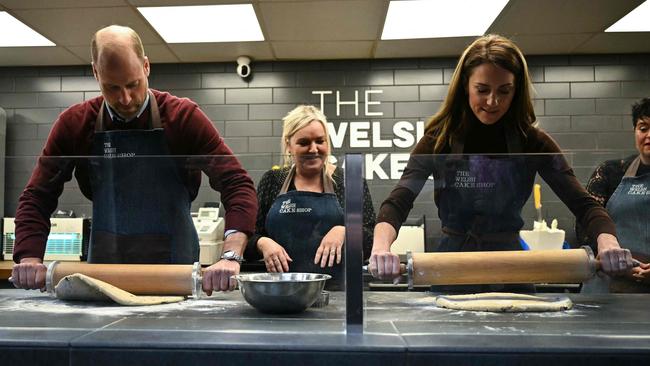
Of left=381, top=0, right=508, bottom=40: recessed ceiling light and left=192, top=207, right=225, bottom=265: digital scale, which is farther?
left=381, top=0, right=508, bottom=40: recessed ceiling light

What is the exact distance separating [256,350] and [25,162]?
940 millimetres

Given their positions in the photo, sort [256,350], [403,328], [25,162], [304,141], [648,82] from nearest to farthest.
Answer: [256,350], [403,328], [25,162], [304,141], [648,82]

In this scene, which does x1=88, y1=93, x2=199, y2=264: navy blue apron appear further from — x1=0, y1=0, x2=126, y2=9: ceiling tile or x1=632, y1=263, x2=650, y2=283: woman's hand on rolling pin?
x1=0, y1=0, x2=126, y2=9: ceiling tile

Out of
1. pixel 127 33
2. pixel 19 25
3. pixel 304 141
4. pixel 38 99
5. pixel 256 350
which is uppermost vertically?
pixel 19 25

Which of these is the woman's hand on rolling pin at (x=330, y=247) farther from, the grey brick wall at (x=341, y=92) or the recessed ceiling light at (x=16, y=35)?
the recessed ceiling light at (x=16, y=35)

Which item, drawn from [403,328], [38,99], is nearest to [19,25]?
[38,99]

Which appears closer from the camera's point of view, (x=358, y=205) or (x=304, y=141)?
(x=358, y=205)

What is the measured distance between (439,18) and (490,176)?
219 centimetres

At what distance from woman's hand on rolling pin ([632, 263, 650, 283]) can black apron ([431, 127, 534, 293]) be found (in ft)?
0.82

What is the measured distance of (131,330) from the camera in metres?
0.93

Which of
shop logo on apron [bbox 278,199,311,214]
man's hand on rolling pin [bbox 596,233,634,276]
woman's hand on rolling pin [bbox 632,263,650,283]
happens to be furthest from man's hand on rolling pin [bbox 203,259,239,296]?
woman's hand on rolling pin [bbox 632,263,650,283]

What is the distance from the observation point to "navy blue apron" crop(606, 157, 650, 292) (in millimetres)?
1273

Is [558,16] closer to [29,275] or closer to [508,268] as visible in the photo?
[508,268]

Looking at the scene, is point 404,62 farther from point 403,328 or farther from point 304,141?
point 403,328
